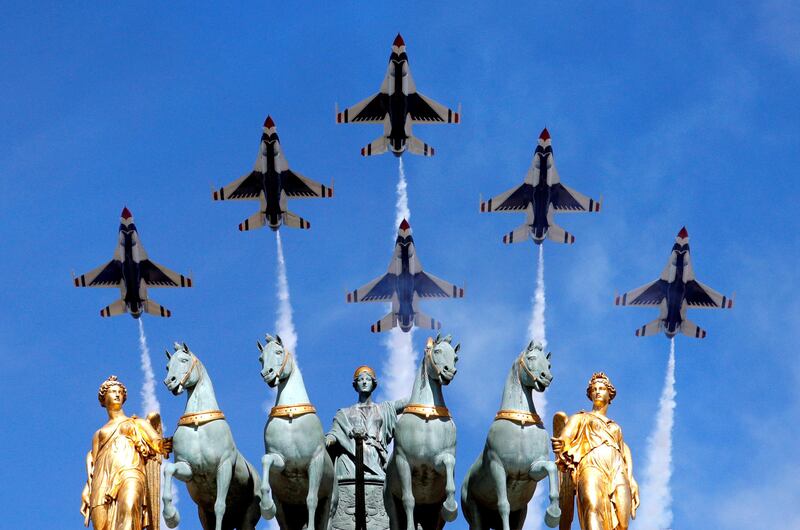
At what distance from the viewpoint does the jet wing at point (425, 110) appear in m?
72.3

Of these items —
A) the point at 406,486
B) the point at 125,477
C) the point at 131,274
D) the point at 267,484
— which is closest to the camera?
the point at 267,484

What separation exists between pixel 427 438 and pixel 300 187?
46.2 metres

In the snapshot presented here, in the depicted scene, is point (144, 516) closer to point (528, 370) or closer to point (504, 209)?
point (528, 370)

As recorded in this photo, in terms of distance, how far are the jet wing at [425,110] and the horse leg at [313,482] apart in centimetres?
4464

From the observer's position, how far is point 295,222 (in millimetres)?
73375

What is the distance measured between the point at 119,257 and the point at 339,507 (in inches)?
1625

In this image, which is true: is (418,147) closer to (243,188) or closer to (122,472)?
(243,188)

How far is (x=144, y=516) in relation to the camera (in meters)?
29.6

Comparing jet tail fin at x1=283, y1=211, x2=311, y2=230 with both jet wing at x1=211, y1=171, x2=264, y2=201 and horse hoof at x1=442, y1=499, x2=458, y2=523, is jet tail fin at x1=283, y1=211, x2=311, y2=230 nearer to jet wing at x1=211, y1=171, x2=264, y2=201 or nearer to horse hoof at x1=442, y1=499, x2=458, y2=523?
jet wing at x1=211, y1=171, x2=264, y2=201

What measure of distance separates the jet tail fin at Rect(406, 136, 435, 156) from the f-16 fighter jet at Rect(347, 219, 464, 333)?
3.02 m

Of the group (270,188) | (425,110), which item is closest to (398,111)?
(425,110)

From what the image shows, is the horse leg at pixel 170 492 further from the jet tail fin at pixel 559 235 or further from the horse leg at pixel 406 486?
the jet tail fin at pixel 559 235

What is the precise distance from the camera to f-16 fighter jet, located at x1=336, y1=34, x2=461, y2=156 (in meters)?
72.1

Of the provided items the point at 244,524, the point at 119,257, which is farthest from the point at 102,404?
the point at 119,257
